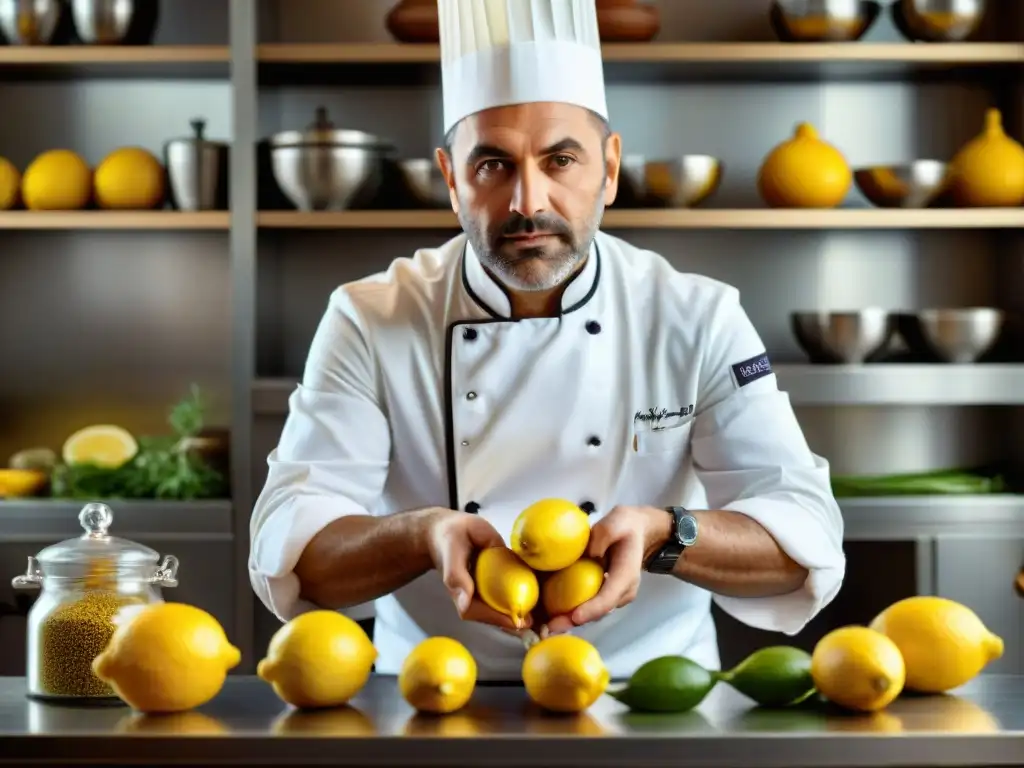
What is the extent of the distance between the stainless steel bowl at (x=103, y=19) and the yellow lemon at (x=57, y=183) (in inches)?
12.1

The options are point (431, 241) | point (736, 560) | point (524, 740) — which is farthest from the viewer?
point (431, 241)

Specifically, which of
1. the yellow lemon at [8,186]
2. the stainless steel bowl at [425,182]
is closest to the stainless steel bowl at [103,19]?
the yellow lemon at [8,186]

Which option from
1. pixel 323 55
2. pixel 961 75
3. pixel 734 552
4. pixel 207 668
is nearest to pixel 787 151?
pixel 961 75

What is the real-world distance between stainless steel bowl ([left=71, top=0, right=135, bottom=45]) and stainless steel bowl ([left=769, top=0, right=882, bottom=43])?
1624 millimetres

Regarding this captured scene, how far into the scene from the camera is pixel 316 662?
1249 millimetres

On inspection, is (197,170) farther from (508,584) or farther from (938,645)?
(938,645)

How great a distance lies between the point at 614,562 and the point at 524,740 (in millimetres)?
298

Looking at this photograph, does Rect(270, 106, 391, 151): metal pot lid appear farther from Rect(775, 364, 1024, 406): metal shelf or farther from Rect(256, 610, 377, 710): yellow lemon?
Rect(256, 610, 377, 710): yellow lemon

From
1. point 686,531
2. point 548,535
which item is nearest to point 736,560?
point 686,531

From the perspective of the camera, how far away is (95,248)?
3.77 m

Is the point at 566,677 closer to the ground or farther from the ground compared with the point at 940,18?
closer to the ground

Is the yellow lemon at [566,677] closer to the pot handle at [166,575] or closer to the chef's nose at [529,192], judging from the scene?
the pot handle at [166,575]

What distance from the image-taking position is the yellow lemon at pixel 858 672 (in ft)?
4.06

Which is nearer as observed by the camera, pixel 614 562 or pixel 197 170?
pixel 614 562
